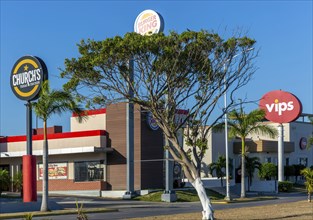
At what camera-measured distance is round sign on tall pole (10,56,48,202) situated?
30891mm

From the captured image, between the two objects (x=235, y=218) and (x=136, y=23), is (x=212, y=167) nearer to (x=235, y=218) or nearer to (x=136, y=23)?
(x=136, y=23)

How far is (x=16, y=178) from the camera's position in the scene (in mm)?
42531

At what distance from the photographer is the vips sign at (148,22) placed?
3416 centimetres

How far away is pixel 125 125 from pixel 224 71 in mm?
24339

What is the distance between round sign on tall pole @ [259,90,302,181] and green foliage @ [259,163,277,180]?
185 cm

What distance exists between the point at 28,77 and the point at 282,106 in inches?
1194

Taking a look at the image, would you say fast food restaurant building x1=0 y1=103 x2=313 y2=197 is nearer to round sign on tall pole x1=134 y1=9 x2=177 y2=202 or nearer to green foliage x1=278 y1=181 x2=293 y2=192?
round sign on tall pole x1=134 y1=9 x2=177 y2=202

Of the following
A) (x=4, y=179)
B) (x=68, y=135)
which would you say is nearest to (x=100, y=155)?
(x=68, y=135)

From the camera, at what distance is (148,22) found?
116ft

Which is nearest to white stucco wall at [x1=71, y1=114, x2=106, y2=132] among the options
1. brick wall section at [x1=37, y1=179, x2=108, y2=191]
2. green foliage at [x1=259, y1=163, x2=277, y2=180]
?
brick wall section at [x1=37, y1=179, x2=108, y2=191]

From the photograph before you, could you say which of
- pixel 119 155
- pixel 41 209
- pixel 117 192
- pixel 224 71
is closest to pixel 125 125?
pixel 119 155

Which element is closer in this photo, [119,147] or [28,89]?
[28,89]

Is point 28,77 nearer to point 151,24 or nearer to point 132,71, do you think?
point 151,24

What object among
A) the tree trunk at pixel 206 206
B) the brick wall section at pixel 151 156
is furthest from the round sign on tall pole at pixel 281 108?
the tree trunk at pixel 206 206
